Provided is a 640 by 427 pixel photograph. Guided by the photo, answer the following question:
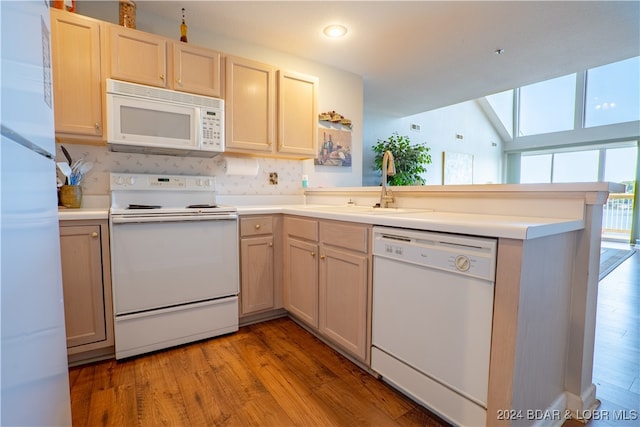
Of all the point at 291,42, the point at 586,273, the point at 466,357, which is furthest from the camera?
the point at 291,42

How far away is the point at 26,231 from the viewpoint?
24.0 inches

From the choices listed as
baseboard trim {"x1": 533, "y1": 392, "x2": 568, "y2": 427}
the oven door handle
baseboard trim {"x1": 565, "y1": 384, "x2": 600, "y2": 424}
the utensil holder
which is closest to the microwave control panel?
the oven door handle

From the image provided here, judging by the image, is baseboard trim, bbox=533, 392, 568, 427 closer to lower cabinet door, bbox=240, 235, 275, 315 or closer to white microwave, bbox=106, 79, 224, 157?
lower cabinet door, bbox=240, 235, 275, 315

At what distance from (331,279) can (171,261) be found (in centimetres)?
104

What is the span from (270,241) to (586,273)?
6.19ft

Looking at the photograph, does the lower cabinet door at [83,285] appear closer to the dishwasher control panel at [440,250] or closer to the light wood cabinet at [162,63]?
the light wood cabinet at [162,63]

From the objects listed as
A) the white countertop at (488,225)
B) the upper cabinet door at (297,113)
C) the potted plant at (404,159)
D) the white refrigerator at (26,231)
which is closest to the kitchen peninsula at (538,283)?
the white countertop at (488,225)

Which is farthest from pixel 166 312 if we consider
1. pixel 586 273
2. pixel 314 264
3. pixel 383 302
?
pixel 586 273

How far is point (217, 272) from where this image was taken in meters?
2.12

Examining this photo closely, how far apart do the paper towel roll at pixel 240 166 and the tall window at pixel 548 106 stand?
312 inches

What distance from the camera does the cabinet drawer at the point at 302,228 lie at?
2.04 m

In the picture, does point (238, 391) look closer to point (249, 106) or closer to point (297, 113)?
point (249, 106)

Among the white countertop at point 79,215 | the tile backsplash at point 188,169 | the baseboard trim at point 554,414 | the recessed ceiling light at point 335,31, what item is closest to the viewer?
the baseboard trim at point 554,414

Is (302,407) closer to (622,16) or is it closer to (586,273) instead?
(586,273)
